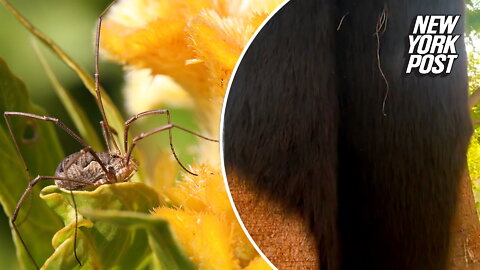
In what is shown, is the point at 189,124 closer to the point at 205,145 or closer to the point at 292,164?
the point at 205,145

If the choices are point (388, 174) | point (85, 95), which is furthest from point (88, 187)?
point (388, 174)

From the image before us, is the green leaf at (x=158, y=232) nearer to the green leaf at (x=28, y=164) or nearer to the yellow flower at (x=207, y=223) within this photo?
the yellow flower at (x=207, y=223)

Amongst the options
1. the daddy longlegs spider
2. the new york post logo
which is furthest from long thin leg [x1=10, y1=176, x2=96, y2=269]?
the new york post logo

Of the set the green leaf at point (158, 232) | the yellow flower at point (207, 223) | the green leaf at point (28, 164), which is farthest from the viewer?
the green leaf at point (28, 164)

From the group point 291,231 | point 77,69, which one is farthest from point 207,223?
point 77,69

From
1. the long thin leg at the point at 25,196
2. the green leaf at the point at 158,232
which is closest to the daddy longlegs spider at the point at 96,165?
the long thin leg at the point at 25,196

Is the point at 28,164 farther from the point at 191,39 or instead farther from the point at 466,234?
the point at 466,234

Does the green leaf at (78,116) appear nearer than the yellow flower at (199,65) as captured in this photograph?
No
